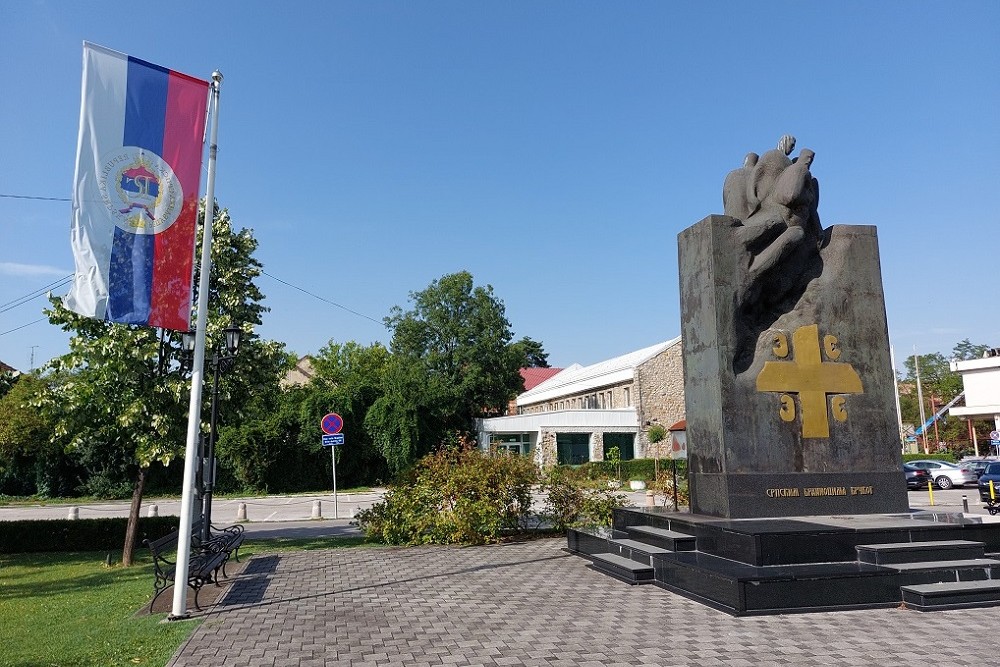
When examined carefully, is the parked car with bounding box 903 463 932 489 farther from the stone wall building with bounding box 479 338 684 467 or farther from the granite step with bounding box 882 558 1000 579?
the granite step with bounding box 882 558 1000 579

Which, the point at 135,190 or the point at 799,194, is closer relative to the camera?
the point at 135,190

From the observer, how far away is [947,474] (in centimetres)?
3177

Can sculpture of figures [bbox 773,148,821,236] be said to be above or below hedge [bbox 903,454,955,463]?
above

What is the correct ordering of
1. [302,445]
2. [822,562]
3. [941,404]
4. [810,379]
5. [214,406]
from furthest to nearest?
[941,404], [302,445], [214,406], [810,379], [822,562]

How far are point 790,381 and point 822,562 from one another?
112 inches

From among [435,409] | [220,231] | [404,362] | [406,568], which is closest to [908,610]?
[406,568]

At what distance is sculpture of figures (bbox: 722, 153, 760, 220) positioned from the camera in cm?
1105

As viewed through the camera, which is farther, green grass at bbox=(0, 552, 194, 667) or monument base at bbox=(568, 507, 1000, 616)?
monument base at bbox=(568, 507, 1000, 616)

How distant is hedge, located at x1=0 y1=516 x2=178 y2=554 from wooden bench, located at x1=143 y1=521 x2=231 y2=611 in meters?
6.14

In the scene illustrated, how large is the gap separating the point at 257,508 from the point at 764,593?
2533cm

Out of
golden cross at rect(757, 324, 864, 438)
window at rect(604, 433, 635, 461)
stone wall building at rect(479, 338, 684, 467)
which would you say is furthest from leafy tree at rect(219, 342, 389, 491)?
golden cross at rect(757, 324, 864, 438)

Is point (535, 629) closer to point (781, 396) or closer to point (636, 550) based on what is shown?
point (636, 550)

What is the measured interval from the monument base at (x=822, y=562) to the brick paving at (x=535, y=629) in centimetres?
22

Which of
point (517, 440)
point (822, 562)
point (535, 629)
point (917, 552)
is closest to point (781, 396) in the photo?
point (822, 562)
